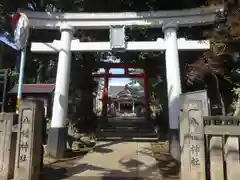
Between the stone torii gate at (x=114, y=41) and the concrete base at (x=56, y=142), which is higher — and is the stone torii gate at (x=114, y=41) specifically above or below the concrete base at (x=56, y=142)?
above

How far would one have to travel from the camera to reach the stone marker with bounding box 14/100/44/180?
5582mm

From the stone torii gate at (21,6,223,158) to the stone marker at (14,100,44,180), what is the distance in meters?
2.72

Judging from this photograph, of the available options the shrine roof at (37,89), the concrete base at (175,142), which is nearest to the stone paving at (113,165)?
the concrete base at (175,142)

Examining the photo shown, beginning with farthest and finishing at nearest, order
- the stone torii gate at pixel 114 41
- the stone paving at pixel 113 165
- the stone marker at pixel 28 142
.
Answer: the stone torii gate at pixel 114 41, the stone paving at pixel 113 165, the stone marker at pixel 28 142

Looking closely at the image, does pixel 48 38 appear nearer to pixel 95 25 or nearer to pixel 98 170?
pixel 95 25

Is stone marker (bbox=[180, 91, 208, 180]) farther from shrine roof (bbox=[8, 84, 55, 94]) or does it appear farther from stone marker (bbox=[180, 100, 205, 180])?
shrine roof (bbox=[8, 84, 55, 94])

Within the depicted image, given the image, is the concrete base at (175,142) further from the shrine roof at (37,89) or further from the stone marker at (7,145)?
the shrine roof at (37,89)

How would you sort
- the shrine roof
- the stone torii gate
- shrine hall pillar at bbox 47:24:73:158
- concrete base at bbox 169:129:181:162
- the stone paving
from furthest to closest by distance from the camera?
1. the shrine roof
2. the stone torii gate
3. shrine hall pillar at bbox 47:24:73:158
4. concrete base at bbox 169:129:181:162
5. the stone paving

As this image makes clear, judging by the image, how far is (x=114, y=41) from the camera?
354 inches

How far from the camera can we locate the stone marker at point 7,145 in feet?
19.3

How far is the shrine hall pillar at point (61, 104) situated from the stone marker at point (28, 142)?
2.57 meters

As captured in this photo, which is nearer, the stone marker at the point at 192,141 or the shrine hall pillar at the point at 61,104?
the stone marker at the point at 192,141

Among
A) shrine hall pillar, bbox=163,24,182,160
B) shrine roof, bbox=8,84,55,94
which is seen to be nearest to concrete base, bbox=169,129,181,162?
shrine hall pillar, bbox=163,24,182,160

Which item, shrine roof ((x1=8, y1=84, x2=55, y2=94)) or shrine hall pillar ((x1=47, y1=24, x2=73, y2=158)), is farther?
shrine roof ((x1=8, y1=84, x2=55, y2=94))
